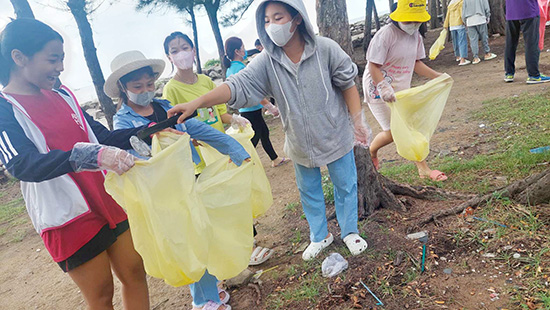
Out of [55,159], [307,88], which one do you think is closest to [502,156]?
[307,88]

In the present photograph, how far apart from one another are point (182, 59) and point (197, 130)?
0.89 m

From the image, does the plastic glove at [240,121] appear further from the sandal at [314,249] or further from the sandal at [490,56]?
the sandal at [490,56]

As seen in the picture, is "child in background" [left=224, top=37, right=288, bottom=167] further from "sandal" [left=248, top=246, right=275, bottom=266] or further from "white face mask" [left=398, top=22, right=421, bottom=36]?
"white face mask" [left=398, top=22, right=421, bottom=36]

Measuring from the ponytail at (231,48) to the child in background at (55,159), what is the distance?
285cm

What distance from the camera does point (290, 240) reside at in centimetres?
281

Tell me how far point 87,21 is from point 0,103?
586cm

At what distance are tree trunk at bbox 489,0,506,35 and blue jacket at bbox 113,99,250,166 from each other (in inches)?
413

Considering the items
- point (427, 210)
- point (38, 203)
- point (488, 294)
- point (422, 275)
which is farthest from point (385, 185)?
point (38, 203)

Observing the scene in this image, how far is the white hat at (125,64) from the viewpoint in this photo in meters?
1.91

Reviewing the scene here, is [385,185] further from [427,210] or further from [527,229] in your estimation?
[527,229]

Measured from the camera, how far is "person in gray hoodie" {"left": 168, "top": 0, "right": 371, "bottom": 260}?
6.59 feet

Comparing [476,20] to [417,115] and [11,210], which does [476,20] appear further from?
[11,210]

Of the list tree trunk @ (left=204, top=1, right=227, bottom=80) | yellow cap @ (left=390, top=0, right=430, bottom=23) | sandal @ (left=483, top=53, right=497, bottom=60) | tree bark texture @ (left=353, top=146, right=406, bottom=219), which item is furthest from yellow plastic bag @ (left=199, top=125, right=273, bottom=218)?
tree trunk @ (left=204, top=1, right=227, bottom=80)

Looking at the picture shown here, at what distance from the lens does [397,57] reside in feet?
9.73
